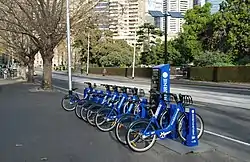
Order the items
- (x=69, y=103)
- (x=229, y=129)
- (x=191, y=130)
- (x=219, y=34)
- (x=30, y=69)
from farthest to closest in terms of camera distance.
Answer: (x=219, y=34) < (x=30, y=69) < (x=69, y=103) < (x=229, y=129) < (x=191, y=130)

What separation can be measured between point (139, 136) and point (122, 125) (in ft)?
2.88

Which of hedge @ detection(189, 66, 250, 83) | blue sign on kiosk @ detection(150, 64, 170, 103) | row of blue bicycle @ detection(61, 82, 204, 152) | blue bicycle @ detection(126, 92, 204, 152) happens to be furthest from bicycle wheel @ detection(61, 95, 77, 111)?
hedge @ detection(189, 66, 250, 83)

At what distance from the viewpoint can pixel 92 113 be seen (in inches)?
437

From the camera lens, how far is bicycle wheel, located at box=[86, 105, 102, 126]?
10.9 meters

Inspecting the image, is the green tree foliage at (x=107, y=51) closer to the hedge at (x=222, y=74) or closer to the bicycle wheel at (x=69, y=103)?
the hedge at (x=222, y=74)

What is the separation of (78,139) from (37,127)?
84.0 inches

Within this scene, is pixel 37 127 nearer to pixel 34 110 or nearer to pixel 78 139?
pixel 78 139

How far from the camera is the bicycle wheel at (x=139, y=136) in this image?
25.3 ft

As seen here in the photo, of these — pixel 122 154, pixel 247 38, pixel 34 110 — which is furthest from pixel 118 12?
pixel 247 38

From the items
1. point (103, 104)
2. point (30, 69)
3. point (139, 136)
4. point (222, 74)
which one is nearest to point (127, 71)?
point (222, 74)

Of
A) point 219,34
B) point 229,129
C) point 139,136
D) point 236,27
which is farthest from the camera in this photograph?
point 219,34

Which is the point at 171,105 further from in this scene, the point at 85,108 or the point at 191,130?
the point at 85,108

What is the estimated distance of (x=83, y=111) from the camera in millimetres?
12094

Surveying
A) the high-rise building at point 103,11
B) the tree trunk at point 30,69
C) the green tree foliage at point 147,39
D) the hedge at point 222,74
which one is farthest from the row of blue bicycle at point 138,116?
the green tree foliage at point 147,39
